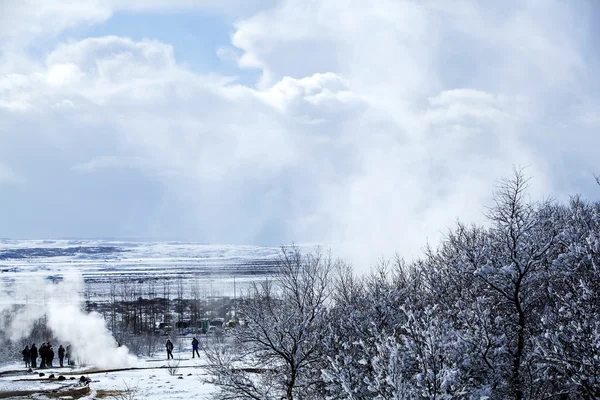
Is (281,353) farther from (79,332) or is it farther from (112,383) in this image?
→ (79,332)

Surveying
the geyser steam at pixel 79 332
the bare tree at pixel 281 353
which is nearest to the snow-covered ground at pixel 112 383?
the bare tree at pixel 281 353

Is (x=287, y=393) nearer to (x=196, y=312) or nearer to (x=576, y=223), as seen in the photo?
(x=576, y=223)

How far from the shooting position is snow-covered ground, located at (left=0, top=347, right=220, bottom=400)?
99.6 feet

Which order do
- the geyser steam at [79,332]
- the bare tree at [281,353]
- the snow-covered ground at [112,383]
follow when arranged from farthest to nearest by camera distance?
1. the geyser steam at [79,332]
2. the snow-covered ground at [112,383]
3. the bare tree at [281,353]

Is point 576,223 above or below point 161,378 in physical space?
above

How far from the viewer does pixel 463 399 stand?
39.7 ft

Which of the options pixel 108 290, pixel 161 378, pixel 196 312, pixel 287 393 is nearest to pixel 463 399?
pixel 287 393

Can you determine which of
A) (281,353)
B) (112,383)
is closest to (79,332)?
(112,383)

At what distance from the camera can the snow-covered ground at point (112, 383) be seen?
3036 centimetres

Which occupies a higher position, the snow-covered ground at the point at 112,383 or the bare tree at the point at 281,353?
the bare tree at the point at 281,353

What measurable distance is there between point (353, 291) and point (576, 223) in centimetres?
1235

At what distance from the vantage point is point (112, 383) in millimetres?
33781

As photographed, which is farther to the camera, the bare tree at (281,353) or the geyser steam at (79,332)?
the geyser steam at (79,332)

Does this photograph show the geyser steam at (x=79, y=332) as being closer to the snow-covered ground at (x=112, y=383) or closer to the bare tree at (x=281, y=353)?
the snow-covered ground at (x=112, y=383)
